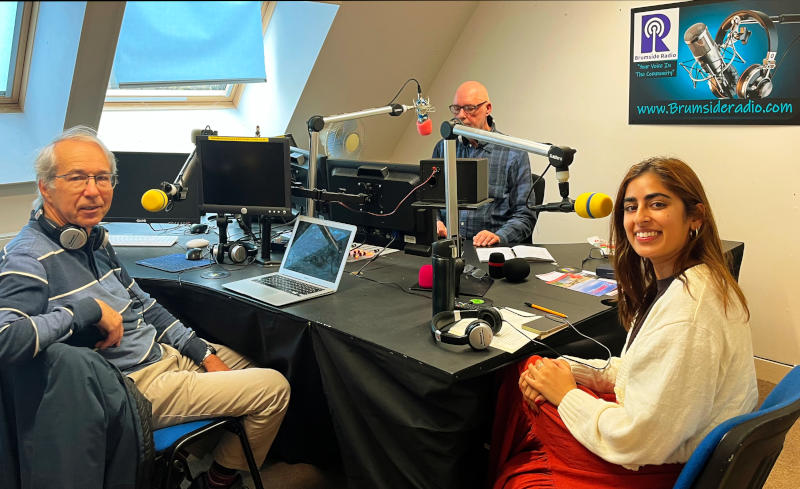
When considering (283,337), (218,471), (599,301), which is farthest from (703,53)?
(218,471)

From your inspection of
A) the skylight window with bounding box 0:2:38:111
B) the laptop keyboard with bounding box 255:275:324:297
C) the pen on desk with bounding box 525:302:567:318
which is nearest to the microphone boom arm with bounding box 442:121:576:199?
the pen on desk with bounding box 525:302:567:318

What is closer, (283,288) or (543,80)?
(283,288)

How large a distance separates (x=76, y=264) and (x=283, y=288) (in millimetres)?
672

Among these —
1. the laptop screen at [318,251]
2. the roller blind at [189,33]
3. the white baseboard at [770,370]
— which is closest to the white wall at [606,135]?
the white baseboard at [770,370]

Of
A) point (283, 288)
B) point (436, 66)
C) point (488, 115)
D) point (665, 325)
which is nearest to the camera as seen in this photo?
point (665, 325)

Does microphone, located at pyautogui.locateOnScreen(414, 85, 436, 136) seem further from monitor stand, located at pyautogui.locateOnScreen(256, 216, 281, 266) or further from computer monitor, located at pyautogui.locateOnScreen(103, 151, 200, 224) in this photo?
computer monitor, located at pyautogui.locateOnScreen(103, 151, 200, 224)

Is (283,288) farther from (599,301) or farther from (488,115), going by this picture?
(488,115)

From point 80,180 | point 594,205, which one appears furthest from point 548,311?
point 80,180

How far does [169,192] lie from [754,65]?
8.88 feet

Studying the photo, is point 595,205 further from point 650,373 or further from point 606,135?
point 606,135

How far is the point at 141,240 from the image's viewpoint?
2891mm

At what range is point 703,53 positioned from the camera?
309 centimetres

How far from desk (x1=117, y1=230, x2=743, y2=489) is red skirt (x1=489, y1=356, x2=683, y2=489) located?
1.9 inches

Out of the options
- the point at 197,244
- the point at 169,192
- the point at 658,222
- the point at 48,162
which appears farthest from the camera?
the point at 197,244
